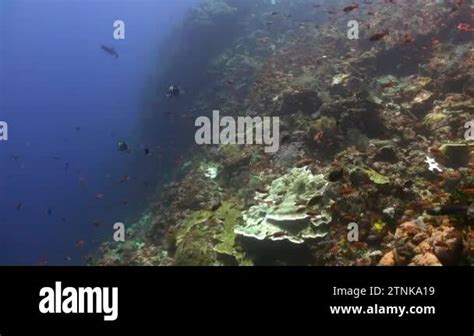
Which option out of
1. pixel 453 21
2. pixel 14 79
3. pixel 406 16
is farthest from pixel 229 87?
pixel 14 79

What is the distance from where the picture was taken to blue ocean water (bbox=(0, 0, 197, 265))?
1485 inches

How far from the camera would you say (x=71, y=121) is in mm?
83812

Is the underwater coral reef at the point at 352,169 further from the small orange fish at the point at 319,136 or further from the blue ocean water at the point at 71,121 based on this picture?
the blue ocean water at the point at 71,121

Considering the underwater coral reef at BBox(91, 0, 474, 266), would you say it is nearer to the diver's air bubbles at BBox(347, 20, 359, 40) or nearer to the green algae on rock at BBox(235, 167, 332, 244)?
the green algae on rock at BBox(235, 167, 332, 244)

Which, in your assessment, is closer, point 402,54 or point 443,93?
point 443,93

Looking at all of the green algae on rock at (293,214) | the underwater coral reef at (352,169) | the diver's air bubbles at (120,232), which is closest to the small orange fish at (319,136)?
the underwater coral reef at (352,169)

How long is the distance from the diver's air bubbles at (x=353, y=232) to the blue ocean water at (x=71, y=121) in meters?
17.2

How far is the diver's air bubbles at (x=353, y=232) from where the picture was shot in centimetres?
784

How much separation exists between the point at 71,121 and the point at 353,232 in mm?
84506

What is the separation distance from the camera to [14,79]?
3553 inches

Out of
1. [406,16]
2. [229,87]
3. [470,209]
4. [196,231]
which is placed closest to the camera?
[470,209]

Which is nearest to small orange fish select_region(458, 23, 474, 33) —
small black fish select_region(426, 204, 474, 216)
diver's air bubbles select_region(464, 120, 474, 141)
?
diver's air bubbles select_region(464, 120, 474, 141)
